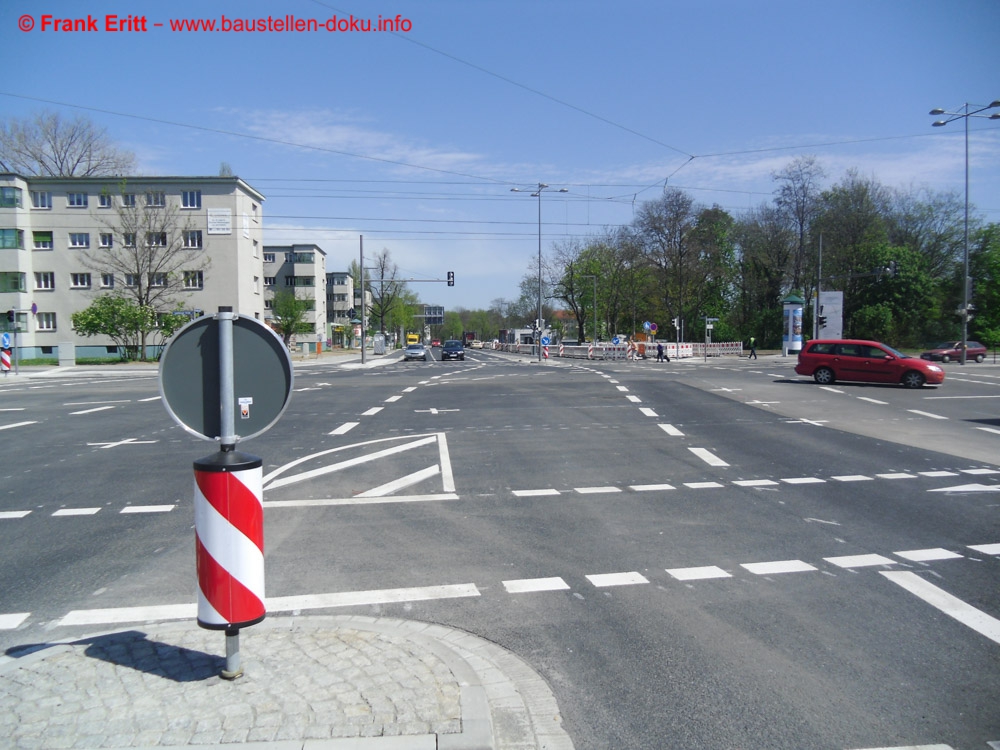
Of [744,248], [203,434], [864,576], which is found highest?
[744,248]

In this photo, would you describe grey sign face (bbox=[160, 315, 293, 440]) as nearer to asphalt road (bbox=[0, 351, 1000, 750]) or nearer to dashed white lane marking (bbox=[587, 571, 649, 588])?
asphalt road (bbox=[0, 351, 1000, 750])

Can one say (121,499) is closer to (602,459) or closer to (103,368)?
(602,459)

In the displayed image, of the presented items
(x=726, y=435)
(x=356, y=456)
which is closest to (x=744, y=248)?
(x=726, y=435)

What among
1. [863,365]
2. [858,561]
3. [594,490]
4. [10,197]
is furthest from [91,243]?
[858,561]

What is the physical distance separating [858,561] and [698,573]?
149 cm

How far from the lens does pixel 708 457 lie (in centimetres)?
1182

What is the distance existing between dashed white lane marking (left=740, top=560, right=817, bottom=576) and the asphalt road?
40 millimetres

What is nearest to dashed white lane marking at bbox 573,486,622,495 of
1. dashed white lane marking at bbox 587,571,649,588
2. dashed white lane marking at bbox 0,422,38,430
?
dashed white lane marking at bbox 587,571,649,588

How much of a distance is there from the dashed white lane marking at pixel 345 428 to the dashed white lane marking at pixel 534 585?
9403 millimetres

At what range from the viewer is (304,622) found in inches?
186

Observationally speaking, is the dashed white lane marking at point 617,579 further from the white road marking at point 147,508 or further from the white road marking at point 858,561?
the white road marking at point 147,508

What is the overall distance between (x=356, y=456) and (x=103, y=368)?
37.0 meters

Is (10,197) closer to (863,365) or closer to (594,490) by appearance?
(863,365)

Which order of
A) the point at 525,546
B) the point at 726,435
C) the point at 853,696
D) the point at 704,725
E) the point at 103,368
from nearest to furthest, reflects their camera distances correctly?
the point at 704,725
the point at 853,696
the point at 525,546
the point at 726,435
the point at 103,368
